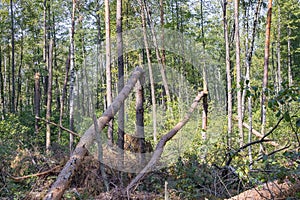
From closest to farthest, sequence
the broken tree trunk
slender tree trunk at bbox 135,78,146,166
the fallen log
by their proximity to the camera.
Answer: the fallen log → the broken tree trunk → slender tree trunk at bbox 135,78,146,166

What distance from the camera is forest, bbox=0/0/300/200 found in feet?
13.4

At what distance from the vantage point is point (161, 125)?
10336 millimetres

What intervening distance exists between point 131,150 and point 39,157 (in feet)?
6.95

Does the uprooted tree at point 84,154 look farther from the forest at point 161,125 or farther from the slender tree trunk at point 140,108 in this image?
the slender tree trunk at point 140,108

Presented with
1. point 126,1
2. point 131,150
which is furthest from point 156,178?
point 126,1

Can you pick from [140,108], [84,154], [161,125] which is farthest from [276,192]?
[161,125]

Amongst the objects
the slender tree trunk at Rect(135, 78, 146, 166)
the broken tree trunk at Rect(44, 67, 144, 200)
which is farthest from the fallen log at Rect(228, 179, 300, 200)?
the slender tree trunk at Rect(135, 78, 146, 166)

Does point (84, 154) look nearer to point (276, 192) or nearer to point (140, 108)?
point (140, 108)

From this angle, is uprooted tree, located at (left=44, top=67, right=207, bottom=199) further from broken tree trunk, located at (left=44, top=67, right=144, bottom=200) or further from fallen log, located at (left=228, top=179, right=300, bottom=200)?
fallen log, located at (left=228, top=179, right=300, bottom=200)

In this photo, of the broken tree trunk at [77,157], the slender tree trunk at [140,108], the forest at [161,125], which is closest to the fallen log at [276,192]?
the forest at [161,125]

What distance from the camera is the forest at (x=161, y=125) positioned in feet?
13.4

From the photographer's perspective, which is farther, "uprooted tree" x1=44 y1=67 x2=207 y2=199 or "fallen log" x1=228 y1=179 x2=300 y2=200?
"uprooted tree" x1=44 y1=67 x2=207 y2=199

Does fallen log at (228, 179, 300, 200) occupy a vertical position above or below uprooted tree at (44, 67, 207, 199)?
below

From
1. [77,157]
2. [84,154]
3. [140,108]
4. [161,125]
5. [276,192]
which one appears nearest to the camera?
[276,192]
